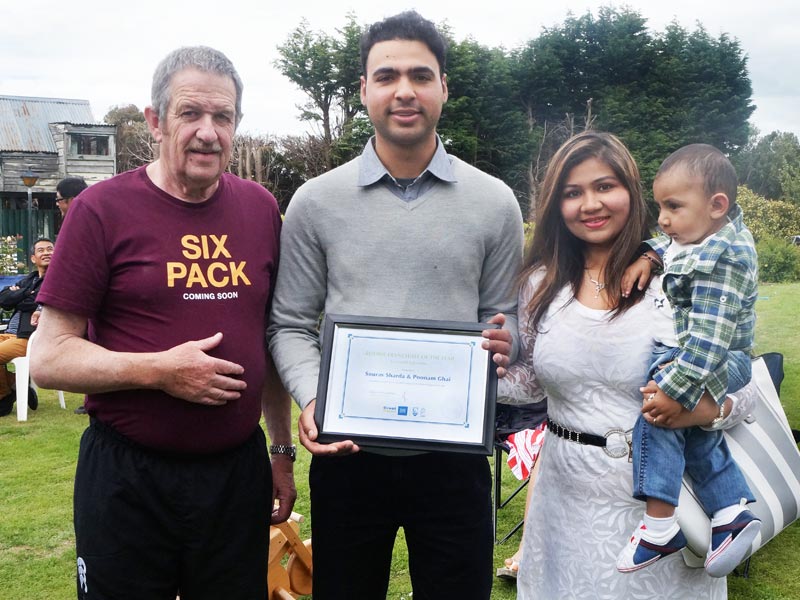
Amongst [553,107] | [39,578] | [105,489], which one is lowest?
[39,578]

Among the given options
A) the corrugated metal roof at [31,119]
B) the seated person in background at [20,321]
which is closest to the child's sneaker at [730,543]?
the seated person in background at [20,321]

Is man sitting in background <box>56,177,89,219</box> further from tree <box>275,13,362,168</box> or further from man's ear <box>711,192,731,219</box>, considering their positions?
tree <box>275,13,362,168</box>

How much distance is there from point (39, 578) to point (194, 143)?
A: 3.43m

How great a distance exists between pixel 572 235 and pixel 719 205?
45 centimetres

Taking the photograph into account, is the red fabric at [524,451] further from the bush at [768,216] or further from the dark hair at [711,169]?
the bush at [768,216]

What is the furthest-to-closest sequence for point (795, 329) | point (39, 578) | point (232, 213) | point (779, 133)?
point (779, 133), point (795, 329), point (39, 578), point (232, 213)

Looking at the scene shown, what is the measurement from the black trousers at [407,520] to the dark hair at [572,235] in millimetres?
573

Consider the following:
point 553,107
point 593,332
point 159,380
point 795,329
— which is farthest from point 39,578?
point 553,107

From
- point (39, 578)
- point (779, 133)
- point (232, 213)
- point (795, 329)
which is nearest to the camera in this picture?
point (232, 213)

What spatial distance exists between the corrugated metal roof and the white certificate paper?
34.6 m

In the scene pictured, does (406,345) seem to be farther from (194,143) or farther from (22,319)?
(22,319)

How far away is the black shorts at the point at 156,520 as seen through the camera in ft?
7.32

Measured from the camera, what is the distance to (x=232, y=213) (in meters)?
2.41

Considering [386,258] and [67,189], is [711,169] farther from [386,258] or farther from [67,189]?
[67,189]
